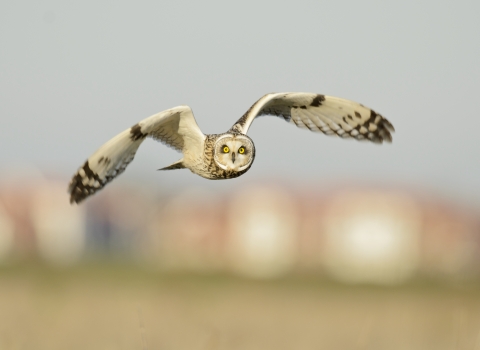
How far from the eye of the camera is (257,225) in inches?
1646

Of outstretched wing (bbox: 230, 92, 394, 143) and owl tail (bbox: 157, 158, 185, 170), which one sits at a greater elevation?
outstretched wing (bbox: 230, 92, 394, 143)

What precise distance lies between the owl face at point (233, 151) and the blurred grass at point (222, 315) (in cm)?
104

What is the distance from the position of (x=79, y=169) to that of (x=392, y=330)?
4473 mm

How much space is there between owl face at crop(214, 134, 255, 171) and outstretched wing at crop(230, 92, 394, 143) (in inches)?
21.6

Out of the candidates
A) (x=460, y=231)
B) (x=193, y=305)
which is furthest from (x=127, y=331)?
(x=460, y=231)

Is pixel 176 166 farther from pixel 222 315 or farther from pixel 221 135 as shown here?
pixel 222 315

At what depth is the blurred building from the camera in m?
39.0

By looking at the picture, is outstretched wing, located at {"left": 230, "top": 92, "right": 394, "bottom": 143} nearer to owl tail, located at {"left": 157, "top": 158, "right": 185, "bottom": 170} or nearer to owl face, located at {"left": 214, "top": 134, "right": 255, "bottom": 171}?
owl face, located at {"left": 214, "top": 134, "right": 255, "bottom": 171}

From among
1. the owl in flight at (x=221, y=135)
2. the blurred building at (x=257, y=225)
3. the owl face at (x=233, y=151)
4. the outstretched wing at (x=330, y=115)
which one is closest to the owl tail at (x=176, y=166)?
the owl in flight at (x=221, y=135)

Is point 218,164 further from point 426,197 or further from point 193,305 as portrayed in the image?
point 426,197

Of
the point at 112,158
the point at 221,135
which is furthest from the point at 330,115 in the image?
the point at 112,158

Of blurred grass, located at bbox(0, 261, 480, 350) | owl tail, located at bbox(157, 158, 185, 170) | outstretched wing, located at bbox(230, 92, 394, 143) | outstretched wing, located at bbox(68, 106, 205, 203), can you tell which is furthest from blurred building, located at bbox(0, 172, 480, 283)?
outstretched wing, located at bbox(68, 106, 205, 203)

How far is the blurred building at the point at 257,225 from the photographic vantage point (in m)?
39.0

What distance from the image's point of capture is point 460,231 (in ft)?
127
